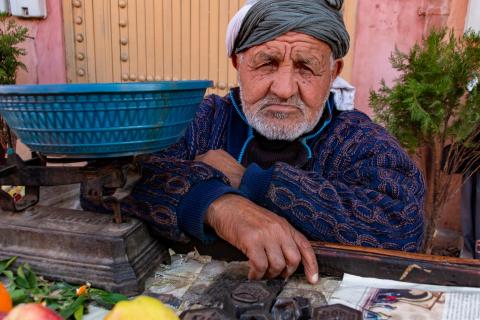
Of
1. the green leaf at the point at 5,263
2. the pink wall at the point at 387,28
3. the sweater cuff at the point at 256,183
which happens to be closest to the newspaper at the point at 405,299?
the sweater cuff at the point at 256,183

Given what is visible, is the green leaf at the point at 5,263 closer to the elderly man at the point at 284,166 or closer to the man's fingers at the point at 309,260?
the elderly man at the point at 284,166

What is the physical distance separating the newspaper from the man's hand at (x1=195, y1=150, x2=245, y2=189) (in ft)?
1.72

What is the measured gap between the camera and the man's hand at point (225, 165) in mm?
1484

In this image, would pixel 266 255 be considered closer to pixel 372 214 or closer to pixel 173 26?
pixel 372 214

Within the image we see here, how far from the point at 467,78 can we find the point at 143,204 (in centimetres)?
201

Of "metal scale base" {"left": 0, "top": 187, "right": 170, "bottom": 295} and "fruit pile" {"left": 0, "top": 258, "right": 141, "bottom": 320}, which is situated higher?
"metal scale base" {"left": 0, "top": 187, "right": 170, "bottom": 295}

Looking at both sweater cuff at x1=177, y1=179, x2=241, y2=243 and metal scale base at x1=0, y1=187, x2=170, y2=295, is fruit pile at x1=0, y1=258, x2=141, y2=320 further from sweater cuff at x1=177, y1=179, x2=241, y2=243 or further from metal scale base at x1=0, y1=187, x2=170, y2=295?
sweater cuff at x1=177, y1=179, x2=241, y2=243

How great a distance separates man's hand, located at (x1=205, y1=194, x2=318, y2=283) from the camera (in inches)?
44.2

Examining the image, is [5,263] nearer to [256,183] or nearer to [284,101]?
[256,183]

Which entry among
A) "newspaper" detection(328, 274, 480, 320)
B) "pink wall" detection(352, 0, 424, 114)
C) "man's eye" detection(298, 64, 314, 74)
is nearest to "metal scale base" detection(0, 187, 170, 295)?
"newspaper" detection(328, 274, 480, 320)

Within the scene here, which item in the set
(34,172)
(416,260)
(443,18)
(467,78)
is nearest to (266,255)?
(416,260)

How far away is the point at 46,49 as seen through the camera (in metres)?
4.09

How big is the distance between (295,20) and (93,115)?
0.96 meters

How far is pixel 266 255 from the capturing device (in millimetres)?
1129
